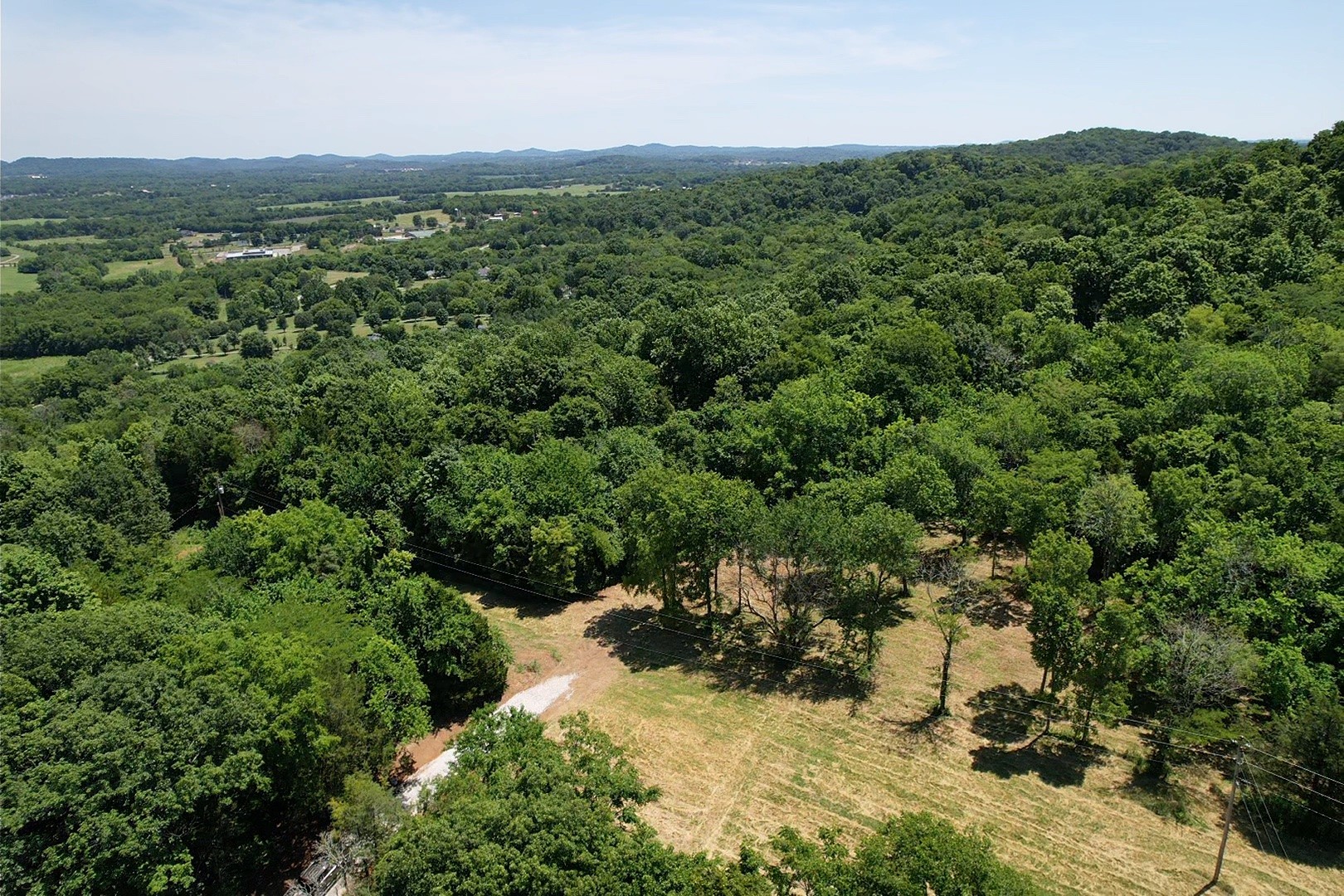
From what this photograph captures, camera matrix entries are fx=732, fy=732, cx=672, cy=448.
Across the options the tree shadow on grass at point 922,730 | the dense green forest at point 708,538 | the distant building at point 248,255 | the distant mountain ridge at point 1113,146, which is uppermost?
the distant mountain ridge at point 1113,146

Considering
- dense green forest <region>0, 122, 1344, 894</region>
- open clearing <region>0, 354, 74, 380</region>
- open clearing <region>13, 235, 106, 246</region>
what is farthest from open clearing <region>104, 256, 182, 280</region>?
dense green forest <region>0, 122, 1344, 894</region>

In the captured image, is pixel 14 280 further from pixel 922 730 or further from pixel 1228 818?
pixel 1228 818

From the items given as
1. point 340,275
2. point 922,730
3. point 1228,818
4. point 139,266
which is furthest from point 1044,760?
point 139,266

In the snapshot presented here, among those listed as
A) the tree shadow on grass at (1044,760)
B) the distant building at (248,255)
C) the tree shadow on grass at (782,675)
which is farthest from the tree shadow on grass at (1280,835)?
the distant building at (248,255)

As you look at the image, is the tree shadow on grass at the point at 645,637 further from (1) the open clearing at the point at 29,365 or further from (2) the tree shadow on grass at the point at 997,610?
(1) the open clearing at the point at 29,365

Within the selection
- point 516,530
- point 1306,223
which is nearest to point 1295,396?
point 1306,223

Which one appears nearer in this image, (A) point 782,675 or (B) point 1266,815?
(B) point 1266,815
